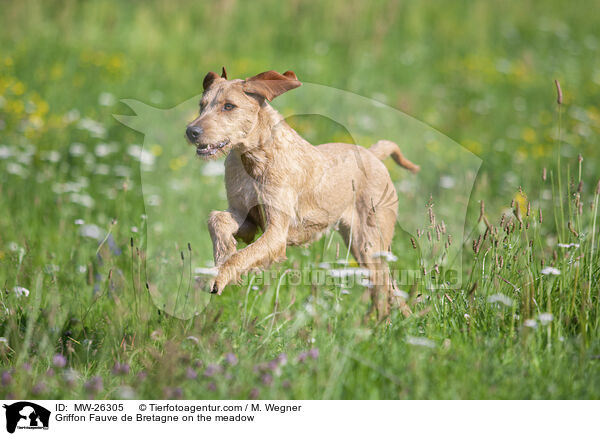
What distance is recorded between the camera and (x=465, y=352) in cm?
320

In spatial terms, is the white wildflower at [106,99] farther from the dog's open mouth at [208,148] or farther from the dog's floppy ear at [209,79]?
the dog's open mouth at [208,148]

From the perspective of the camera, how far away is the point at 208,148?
2678 millimetres

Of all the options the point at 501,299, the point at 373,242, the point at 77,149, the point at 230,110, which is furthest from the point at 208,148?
the point at 77,149

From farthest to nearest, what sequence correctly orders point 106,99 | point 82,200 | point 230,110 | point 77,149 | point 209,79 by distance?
point 106,99, point 77,149, point 82,200, point 209,79, point 230,110

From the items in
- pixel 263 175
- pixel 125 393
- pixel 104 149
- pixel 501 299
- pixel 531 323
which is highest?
pixel 104 149

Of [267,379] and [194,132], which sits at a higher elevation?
[194,132]

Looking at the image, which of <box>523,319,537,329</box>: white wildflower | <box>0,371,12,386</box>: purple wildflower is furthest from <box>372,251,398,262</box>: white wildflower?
<box>0,371,12,386</box>: purple wildflower

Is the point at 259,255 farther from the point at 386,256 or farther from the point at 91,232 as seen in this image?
the point at 91,232
